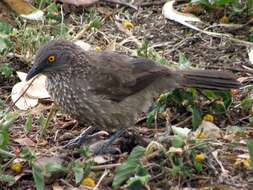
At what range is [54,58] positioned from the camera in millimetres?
6270

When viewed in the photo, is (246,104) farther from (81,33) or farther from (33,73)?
(81,33)

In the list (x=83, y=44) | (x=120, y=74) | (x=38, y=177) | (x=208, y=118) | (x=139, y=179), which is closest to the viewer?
(x=139, y=179)

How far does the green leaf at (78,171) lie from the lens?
5.52m

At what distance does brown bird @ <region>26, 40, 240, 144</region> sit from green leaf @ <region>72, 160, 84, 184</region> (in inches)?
22.9

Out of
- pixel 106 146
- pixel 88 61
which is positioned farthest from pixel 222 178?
pixel 88 61

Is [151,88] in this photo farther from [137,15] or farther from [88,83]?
[137,15]

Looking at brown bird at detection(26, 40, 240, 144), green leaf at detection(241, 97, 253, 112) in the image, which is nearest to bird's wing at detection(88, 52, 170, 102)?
brown bird at detection(26, 40, 240, 144)

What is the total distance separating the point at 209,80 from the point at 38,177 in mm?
1728

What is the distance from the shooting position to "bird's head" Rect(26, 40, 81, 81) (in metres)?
6.20

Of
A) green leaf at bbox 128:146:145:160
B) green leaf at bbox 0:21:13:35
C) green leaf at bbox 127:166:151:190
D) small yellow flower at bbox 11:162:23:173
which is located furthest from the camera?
green leaf at bbox 0:21:13:35

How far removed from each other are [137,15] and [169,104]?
189cm

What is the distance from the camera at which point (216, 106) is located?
6586 millimetres

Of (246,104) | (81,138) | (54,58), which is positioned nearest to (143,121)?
(81,138)

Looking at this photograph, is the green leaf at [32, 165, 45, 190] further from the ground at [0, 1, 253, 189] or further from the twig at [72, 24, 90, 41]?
the twig at [72, 24, 90, 41]
